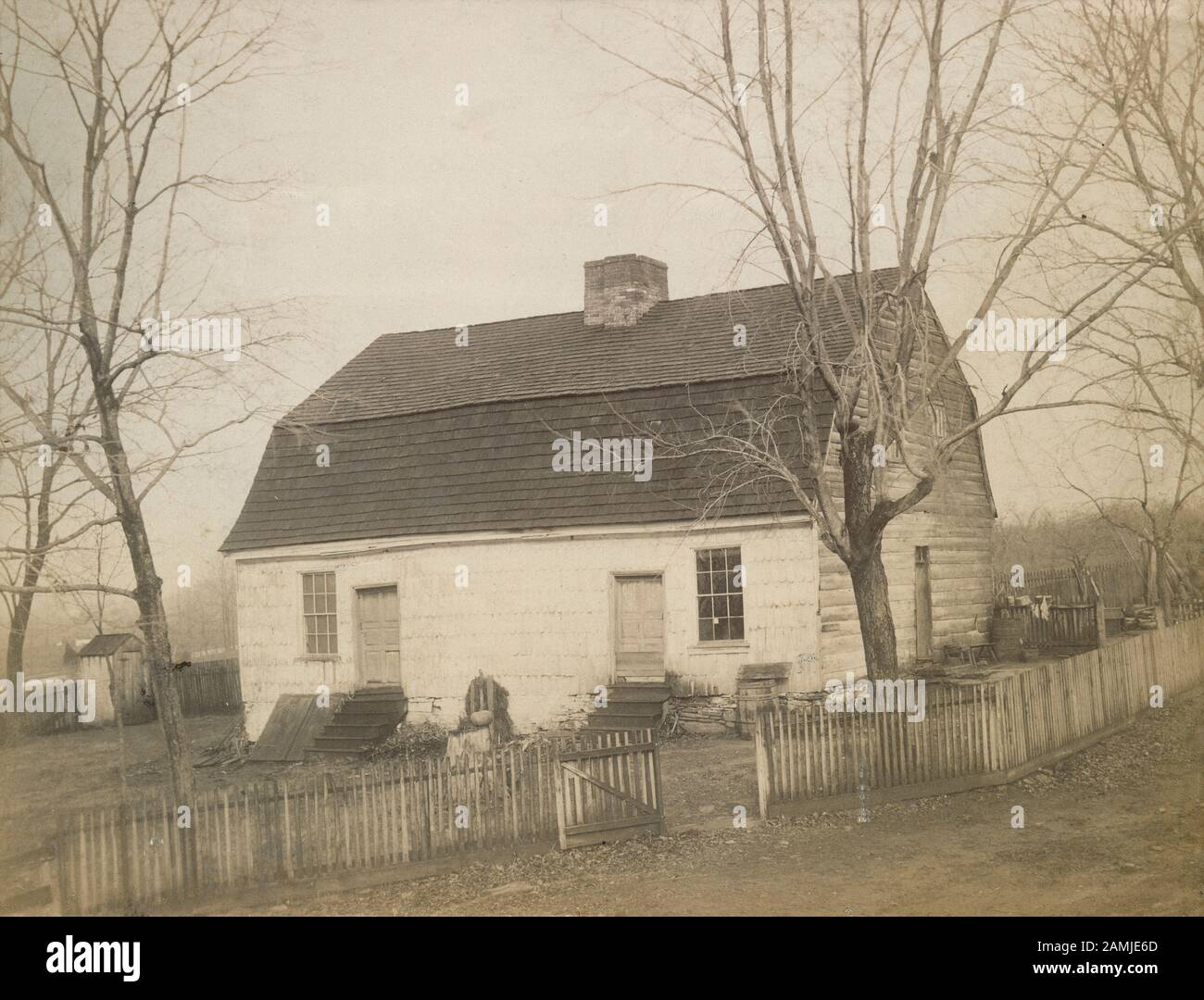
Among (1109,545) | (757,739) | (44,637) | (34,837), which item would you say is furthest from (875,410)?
(1109,545)

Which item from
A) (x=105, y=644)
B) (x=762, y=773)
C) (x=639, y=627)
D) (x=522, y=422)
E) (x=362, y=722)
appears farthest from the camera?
(x=105, y=644)

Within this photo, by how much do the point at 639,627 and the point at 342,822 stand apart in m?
7.26

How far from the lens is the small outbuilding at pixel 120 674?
66.9ft

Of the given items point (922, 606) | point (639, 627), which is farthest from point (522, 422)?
point (922, 606)

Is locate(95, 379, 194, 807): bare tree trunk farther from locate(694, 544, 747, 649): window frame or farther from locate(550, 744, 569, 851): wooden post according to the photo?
locate(694, 544, 747, 649): window frame

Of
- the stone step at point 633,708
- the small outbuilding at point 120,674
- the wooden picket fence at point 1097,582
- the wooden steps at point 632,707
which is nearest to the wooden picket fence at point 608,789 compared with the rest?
the wooden steps at point 632,707

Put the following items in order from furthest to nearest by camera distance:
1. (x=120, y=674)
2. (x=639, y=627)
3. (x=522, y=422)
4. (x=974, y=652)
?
1. (x=120, y=674)
2. (x=974, y=652)
3. (x=522, y=422)
4. (x=639, y=627)

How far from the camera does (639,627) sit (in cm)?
1559

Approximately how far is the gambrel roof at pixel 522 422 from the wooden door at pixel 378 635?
3.43 ft

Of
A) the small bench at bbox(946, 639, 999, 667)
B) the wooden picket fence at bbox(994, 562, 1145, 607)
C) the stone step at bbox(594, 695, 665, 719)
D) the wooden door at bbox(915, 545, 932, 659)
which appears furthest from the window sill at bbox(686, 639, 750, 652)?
the wooden picket fence at bbox(994, 562, 1145, 607)

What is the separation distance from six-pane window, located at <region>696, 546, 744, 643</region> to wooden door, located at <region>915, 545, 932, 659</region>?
4.24 m

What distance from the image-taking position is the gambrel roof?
1555 cm

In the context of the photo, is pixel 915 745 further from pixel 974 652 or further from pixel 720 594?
pixel 974 652

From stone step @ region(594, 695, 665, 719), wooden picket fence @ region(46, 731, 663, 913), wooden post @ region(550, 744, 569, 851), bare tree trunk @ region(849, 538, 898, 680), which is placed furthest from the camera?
stone step @ region(594, 695, 665, 719)
